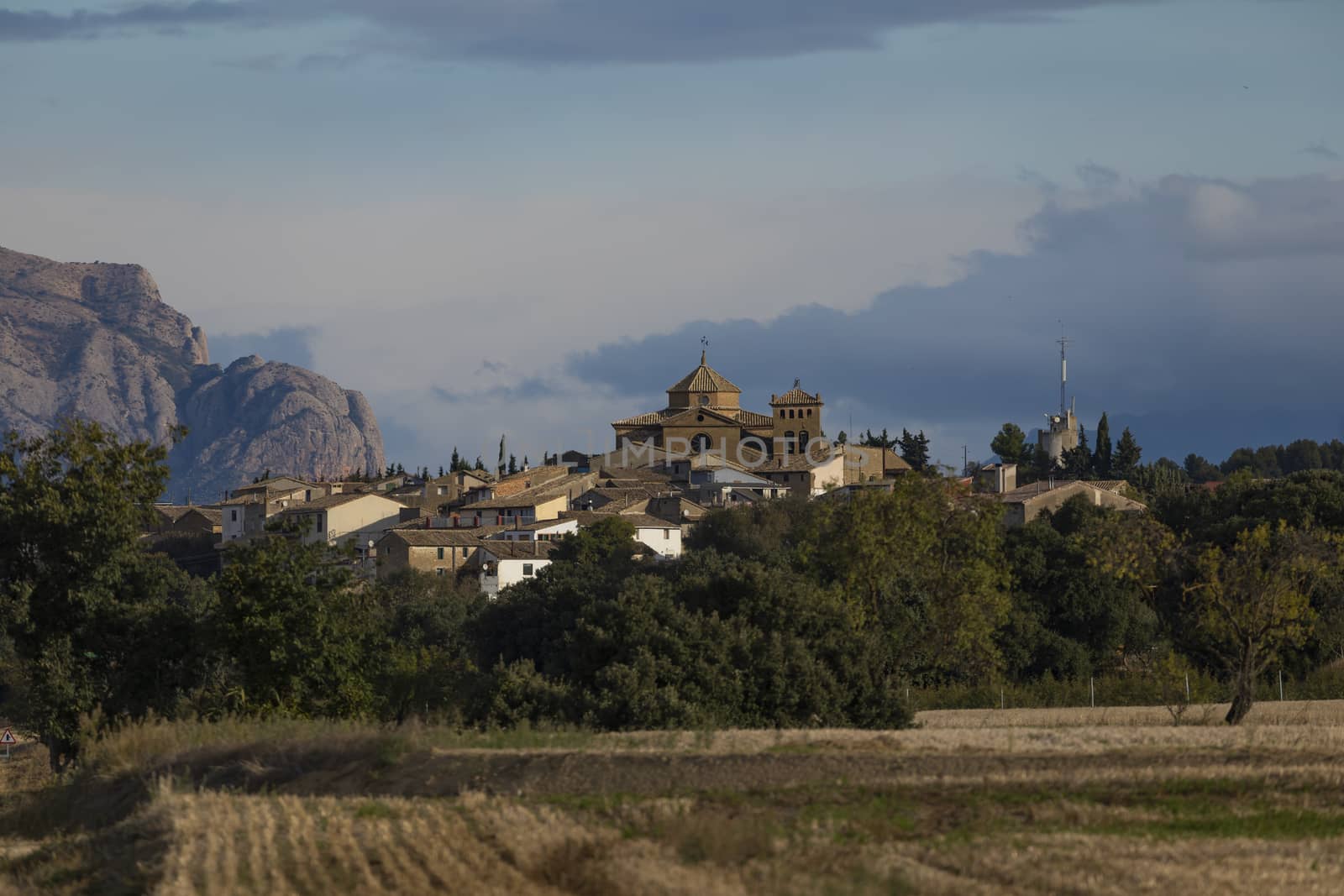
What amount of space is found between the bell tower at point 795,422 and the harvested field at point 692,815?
122219 millimetres

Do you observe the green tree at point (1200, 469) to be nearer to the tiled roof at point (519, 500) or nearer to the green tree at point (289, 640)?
the tiled roof at point (519, 500)

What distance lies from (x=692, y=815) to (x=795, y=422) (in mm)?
131470

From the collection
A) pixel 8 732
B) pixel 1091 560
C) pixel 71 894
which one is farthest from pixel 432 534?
pixel 71 894

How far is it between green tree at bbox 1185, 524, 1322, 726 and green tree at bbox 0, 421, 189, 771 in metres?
22.4

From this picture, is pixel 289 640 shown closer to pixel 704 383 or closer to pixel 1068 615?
pixel 1068 615

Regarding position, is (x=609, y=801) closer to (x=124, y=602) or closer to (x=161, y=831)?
(x=161, y=831)

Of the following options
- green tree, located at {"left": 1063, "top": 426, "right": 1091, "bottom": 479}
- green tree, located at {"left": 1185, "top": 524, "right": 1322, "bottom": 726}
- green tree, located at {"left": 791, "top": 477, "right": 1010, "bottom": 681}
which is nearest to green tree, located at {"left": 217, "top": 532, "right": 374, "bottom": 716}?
green tree, located at {"left": 791, "top": 477, "right": 1010, "bottom": 681}

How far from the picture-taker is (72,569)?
36.8 metres

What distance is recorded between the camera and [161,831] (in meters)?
18.2

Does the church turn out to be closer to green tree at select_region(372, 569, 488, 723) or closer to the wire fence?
green tree at select_region(372, 569, 488, 723)

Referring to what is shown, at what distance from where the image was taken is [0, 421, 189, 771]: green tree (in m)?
35.9

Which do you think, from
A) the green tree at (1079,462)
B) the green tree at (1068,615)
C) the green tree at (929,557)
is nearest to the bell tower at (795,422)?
the green tree at (1079,462)

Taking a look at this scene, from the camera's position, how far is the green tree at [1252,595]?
103 ft

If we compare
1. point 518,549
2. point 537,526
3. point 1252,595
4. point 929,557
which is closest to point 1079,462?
point 537,526
